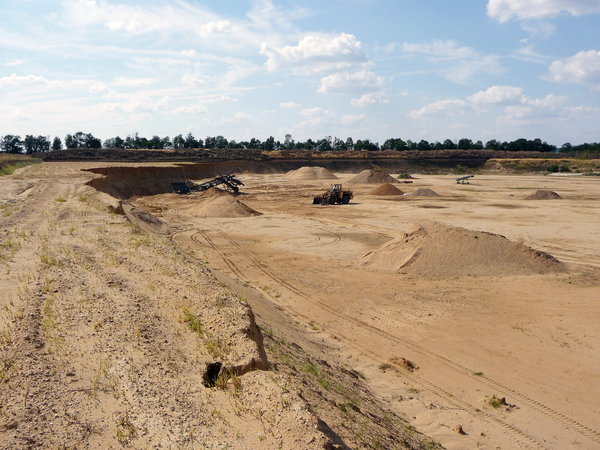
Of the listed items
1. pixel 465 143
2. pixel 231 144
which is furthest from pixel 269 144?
pixel 465 143

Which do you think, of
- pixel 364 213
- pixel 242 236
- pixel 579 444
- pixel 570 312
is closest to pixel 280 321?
pixel 579 444

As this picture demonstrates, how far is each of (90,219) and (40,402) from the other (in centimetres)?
1449

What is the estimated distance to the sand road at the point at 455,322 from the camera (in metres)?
7.49

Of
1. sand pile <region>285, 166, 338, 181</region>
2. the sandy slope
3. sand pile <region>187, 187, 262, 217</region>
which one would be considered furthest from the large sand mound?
sand pile <region>285, 166, 338, 181</region>

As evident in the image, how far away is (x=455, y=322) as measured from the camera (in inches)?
454

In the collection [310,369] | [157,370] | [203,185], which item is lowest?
[310,369]

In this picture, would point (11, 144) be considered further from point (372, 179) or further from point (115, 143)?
point (372, 179)

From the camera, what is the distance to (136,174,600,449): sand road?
7.49m

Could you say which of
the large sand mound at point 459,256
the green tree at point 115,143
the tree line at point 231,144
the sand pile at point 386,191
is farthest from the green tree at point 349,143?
the large sand mound at point 459,256

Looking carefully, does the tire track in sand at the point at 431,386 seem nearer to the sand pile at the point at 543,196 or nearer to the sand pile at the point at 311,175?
the sand pile at the point at 543,196

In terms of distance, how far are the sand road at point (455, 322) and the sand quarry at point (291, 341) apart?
5 centimetres

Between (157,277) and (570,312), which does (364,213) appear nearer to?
(570,312)

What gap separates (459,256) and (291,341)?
9.16 metres

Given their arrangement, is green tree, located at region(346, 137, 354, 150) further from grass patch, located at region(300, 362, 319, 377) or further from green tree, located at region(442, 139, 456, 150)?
grass patch, located at region(300, 362, 319, 377)
